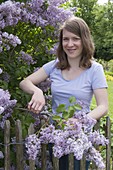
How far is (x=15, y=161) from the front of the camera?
3.16 m

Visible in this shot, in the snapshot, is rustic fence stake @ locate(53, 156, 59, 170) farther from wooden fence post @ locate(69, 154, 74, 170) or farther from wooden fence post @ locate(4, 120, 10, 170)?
wooden fence post @ locate(4, 120, 10, 170)

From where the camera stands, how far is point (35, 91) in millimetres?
2912

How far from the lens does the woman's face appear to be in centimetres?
286

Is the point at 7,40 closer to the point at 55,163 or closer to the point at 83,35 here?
the point at 83,35

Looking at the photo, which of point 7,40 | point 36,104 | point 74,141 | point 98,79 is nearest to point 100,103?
point 98,79

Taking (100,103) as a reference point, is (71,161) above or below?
below

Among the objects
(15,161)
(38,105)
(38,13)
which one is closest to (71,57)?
(38,105)

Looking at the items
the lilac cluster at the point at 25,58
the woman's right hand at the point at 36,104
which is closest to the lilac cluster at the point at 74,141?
the woman's right hand at the point at 36,104

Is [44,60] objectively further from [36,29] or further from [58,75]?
[58,75]

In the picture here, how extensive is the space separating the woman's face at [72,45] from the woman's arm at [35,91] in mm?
298

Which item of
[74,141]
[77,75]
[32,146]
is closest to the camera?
[74,141]

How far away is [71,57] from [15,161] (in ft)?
2.93

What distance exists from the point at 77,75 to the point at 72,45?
0.21 m

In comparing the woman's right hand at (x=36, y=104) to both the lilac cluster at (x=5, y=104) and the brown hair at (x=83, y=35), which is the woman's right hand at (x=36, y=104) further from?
the brown hair at (x=83, y=35)
